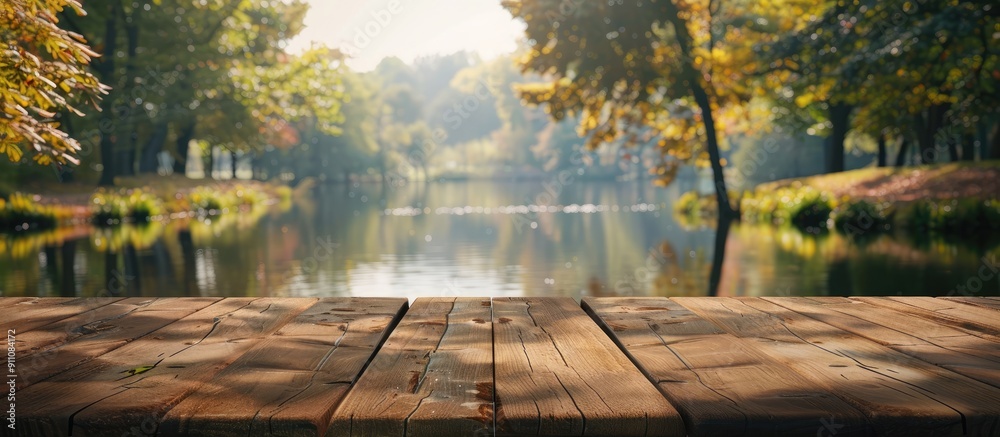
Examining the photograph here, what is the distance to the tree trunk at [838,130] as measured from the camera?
117ft

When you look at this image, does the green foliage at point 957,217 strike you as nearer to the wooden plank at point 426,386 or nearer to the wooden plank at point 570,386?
the wooden plank at point 570,386

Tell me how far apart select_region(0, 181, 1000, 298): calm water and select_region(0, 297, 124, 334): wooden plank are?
5850 millimetres

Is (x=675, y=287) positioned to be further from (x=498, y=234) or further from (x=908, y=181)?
(x=908, y=181)

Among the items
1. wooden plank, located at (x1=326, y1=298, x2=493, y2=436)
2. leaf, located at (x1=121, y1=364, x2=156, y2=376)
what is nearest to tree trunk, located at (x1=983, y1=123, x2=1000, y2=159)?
wooden plank, located at (x1=326, y1=298, x2=493, y2=436)

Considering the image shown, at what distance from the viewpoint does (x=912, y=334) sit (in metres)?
3.82

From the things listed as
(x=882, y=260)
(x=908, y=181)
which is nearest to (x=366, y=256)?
(x=882, y=260)

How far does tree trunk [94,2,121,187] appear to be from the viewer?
32469 mm

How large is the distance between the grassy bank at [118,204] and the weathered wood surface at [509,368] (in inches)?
883

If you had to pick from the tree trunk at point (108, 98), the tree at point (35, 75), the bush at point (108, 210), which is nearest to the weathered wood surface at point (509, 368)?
the tree at point (35, 75)

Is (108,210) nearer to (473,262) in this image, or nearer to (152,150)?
(152,150)

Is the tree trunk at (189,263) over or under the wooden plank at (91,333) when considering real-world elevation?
under

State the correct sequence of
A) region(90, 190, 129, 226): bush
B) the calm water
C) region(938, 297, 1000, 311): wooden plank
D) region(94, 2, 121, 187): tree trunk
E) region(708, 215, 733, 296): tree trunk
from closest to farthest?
region(938, 297, 1000, 311): wooden plank < the calm water < region(708, 215, 733, 296): tree trunk < region(90, 190, 129, 226): bush < region(94, 2, 121, 187): tree trunk

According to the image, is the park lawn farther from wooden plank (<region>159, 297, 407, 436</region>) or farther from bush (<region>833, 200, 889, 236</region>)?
wooden plank (<region>159, 297, 407, 436</region>)

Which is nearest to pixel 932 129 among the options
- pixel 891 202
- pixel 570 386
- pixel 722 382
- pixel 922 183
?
pixel 922 183
